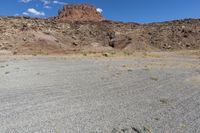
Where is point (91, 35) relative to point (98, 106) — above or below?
above

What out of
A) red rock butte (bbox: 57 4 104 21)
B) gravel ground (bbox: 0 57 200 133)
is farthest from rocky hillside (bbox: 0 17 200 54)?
red rock butte (bbox: 57 4 104 21)

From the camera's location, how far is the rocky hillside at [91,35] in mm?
49219

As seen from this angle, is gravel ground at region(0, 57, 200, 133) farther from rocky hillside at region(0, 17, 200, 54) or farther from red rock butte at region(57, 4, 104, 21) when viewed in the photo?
red rock butte at region(57, 4, 104, 21)

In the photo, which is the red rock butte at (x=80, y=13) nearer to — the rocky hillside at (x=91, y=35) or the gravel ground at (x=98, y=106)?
the rocky hillside at (x=91, y=35)

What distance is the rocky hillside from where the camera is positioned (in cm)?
4922

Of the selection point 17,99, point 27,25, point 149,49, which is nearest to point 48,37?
point 27,25

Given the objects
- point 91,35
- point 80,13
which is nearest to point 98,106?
point 91,35

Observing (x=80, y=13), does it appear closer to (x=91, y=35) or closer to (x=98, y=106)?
(x=91, y=35)

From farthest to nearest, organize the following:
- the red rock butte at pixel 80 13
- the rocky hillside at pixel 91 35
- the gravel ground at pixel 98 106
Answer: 1. the red rock butte at pixel 80 13
2. the rocky hillside at pixel 91 35
3. the gravel ground at pixel 98 106

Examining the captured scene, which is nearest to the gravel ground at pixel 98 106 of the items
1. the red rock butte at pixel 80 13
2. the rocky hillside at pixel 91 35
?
the rocky hillside at pixel 91 35

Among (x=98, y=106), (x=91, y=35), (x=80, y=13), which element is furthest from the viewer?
(x=80, y=13)

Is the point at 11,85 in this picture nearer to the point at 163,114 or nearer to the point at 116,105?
the point at 116,105

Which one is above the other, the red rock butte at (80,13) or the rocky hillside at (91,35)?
the red rock butte at (80,13)

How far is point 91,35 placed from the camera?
185ft
